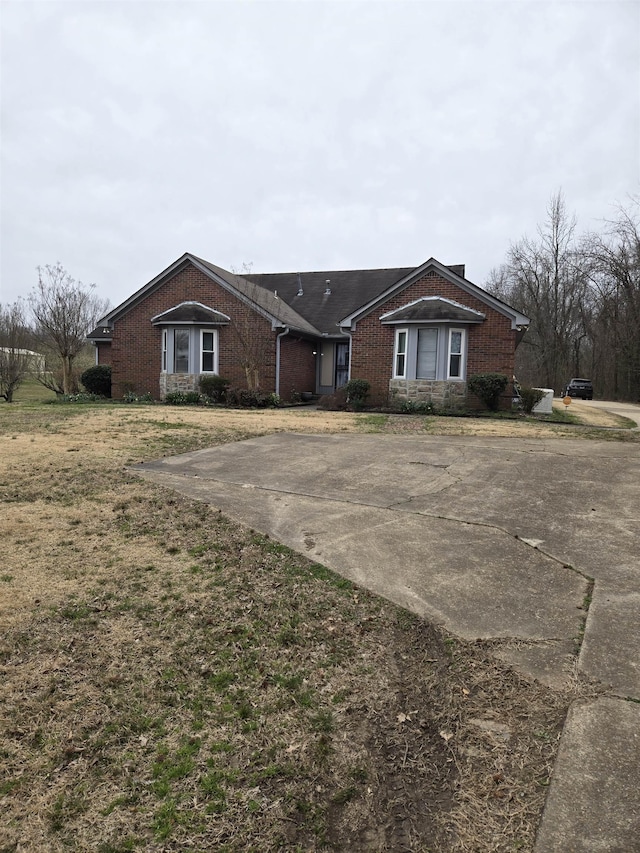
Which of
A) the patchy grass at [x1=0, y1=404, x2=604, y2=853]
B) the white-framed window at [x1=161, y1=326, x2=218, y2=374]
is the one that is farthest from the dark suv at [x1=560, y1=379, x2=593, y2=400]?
the patchy grass at [x1=0, y1=404, x2=604, y2=853]

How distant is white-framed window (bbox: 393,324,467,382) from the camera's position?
1777cm

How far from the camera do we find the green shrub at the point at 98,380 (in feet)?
72.6

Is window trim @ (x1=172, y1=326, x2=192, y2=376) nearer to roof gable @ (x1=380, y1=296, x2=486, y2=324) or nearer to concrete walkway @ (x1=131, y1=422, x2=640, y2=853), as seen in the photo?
roof gable @ (x1=380, y1=296, x2=486, y2=324)

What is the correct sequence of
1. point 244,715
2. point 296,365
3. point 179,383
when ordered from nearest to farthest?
point 244,715, point 179,383, point 296,365

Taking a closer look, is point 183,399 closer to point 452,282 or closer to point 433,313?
point 433,313

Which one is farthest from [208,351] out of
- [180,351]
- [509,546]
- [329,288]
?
[509,546]

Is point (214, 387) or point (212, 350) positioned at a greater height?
point (212, 350)

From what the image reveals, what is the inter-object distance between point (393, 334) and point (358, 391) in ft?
7.64

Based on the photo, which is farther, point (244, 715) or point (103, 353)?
point (103, 353)

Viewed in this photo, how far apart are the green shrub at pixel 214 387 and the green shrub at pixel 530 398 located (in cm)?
1022

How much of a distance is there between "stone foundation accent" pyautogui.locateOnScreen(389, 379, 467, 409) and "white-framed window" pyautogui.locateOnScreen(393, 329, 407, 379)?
1.37 feet

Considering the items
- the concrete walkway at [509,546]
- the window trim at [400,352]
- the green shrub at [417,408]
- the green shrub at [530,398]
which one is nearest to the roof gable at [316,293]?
the window trim at [400,352]

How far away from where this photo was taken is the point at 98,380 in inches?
878

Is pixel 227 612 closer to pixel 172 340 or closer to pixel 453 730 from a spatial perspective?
pixel 453 730
